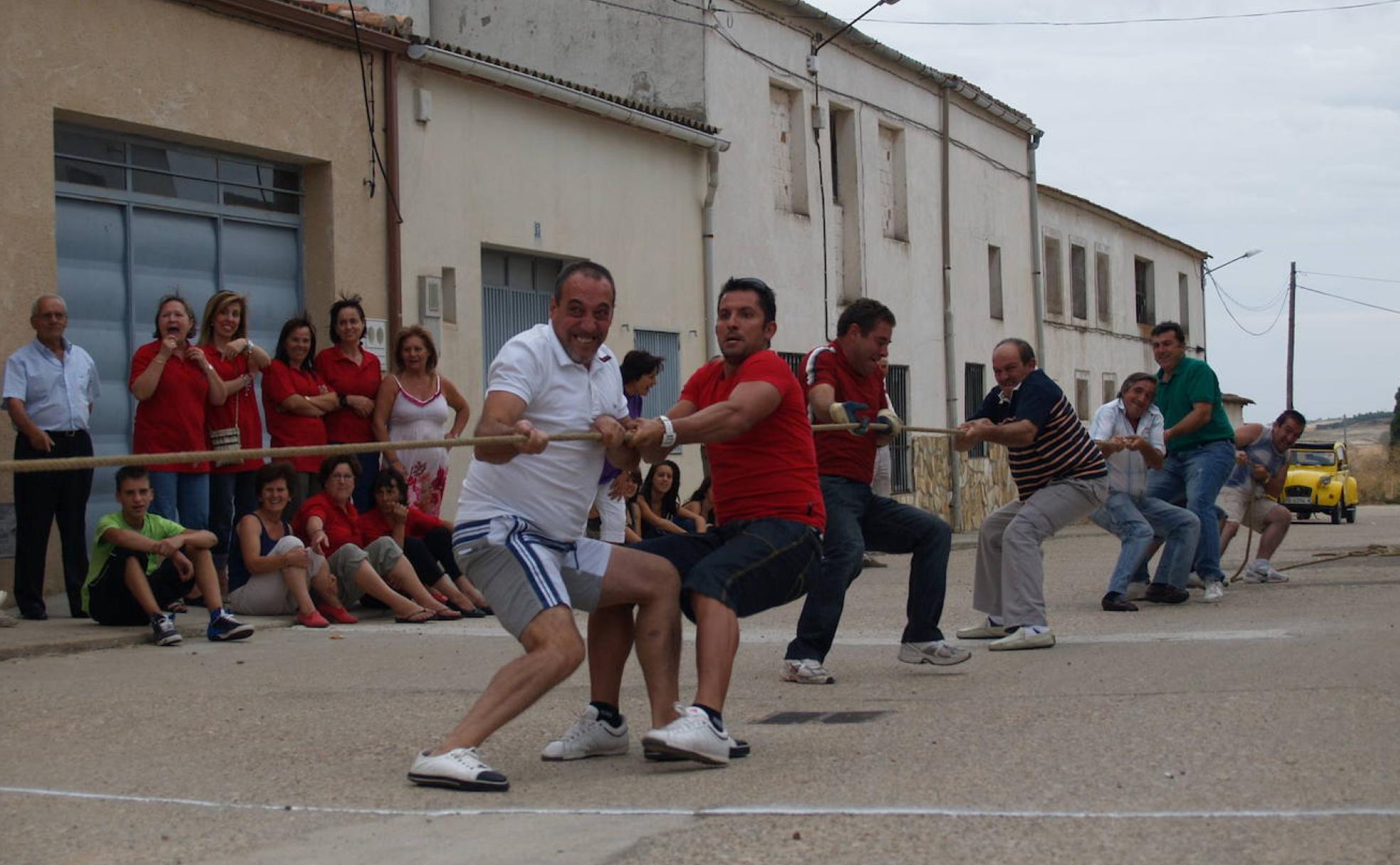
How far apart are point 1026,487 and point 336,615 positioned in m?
4.33

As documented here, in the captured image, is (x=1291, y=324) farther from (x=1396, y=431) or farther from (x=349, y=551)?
(x=349, y=551)

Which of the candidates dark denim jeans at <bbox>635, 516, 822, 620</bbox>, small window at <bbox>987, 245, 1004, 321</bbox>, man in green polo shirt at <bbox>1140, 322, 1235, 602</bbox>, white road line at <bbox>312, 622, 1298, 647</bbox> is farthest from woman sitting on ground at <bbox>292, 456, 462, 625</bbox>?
small window at <bbox>987, 245, 1004, 321</bbox>

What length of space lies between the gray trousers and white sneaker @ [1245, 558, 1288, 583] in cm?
415

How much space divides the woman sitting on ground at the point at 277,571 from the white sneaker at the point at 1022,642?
409 centimetres

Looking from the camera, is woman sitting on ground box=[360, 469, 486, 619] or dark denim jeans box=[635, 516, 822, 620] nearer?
dark denim jeans box=[635, 516, 822, 620]

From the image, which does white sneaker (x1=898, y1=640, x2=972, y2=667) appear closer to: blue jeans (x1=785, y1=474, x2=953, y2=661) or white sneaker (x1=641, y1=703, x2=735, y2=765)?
blue jeans (x1=785, y1=474, x2=953, y2=661)

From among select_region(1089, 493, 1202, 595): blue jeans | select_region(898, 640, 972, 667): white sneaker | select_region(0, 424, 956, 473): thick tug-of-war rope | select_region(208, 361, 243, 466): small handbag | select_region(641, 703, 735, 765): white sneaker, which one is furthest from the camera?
select_region(1089, 493, 1202, 595): blue jeans

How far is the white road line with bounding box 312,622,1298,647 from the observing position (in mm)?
9422

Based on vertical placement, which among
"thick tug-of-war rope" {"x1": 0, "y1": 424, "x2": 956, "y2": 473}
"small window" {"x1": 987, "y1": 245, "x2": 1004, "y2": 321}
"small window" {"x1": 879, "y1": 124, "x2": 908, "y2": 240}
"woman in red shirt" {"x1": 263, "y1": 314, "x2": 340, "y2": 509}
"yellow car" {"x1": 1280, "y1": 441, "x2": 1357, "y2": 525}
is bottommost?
"yellow car" {"x1": 1280, "y1": 441, "x2": 1357, "y2": 525}

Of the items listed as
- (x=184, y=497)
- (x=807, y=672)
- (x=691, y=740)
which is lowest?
(x=807, y=672)

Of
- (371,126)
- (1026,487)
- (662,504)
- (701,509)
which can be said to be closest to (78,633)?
(1026,487)

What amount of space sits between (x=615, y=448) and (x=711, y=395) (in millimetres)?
784

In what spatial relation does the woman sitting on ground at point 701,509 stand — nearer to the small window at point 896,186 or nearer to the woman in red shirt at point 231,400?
the woman in red shirt at point 231,400

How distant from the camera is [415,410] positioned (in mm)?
11828
